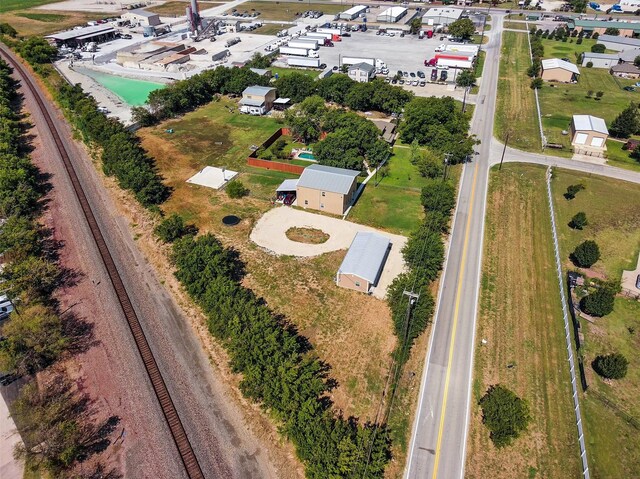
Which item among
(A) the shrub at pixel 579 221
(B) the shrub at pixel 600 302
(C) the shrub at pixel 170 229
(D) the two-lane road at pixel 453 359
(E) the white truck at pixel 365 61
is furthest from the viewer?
(E) the white truck at pixel 365 61

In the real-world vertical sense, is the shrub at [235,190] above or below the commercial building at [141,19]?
below

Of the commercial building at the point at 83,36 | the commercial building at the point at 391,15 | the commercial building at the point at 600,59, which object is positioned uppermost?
the commercial building at the point at 391,15

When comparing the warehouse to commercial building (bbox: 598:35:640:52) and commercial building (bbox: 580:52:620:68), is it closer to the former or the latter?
commercial building (bbox: 580:52:620:68)

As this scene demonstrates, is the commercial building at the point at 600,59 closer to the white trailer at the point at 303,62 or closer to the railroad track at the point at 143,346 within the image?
the white trailer at the point at 303,62

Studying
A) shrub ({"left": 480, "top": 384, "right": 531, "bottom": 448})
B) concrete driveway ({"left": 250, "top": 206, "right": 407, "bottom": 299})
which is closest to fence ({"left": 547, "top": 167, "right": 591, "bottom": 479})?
shrub ({"left": 480, "top": 384, "right": 531, "bottom": 448})

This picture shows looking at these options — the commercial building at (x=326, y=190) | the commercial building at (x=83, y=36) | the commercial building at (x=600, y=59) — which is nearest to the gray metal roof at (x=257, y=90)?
the commercial building at (x=326, y=190)

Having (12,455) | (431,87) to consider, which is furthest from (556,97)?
(12,455)
